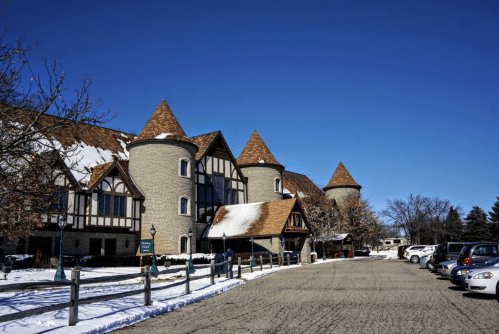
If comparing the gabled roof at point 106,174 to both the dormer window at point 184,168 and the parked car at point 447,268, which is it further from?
the parked car at point 447,268

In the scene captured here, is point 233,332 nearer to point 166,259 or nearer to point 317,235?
point 166,259

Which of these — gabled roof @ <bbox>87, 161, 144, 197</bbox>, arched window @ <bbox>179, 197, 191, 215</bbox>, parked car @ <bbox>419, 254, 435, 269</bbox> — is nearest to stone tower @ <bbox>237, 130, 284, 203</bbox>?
arched window @ <bbox>179, 197, 191, 215</bbox>

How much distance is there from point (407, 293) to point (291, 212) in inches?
895

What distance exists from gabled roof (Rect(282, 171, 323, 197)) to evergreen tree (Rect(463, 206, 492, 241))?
91.7ft

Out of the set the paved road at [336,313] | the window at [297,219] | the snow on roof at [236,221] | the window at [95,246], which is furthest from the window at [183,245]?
the paved road at [336,313]

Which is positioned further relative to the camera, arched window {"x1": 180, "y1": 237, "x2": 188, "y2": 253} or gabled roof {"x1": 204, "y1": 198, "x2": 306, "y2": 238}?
gabled roof {"x1": 204, "y1": 198, "x2": 306, "y2": 238}

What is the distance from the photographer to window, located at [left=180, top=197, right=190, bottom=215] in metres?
36.1

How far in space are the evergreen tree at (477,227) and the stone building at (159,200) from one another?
4484 centimetres

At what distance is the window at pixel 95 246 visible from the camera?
103 feet

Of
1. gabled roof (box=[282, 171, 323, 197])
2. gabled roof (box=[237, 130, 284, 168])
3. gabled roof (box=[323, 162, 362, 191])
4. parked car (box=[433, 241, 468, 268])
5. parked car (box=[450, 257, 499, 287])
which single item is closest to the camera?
parked car (box=[450, 257, 499, 287])

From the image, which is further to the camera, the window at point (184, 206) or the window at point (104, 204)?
the window at point (184, 206)

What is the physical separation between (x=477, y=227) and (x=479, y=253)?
63.5 metres

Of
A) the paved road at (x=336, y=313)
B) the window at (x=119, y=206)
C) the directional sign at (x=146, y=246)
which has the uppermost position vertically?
the window at (x=119, y=206)

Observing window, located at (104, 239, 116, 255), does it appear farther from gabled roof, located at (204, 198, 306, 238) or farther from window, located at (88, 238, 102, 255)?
gabled roof, located at (204, 198, 306, 238)
